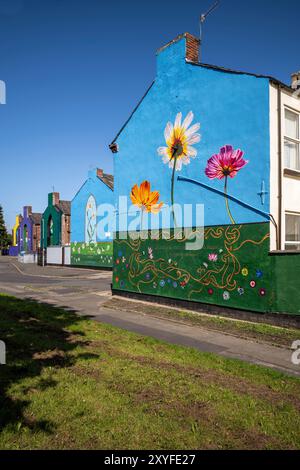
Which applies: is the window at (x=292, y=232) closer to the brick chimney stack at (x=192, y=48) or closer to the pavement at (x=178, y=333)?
A: the pavement at (x=178, y=333)

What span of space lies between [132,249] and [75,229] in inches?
780

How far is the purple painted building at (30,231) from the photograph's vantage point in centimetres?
5397

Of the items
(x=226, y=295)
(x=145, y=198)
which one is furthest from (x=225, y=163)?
(x=226, y=295)

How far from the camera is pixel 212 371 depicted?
Result: 249 inches

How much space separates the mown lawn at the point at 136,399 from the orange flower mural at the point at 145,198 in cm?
720

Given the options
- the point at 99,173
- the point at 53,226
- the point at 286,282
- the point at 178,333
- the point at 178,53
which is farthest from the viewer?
the point at 53,226

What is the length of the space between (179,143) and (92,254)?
68.0ft

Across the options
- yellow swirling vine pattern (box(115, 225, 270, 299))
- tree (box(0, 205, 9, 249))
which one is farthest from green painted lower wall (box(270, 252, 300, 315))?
tree (box(0, 205, 9, 249))

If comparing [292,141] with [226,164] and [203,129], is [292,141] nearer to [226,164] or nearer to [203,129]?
[226,164]

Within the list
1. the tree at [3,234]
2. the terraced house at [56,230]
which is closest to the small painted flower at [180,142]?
the terraced house at [56,230]

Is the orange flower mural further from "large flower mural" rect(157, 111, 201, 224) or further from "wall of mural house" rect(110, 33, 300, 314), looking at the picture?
"large flower mural" rect(157, 111, 201, 224)

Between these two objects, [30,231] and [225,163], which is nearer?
[225,163]

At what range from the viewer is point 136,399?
5066 millimetres

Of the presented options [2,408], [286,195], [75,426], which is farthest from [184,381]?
[286,195]
